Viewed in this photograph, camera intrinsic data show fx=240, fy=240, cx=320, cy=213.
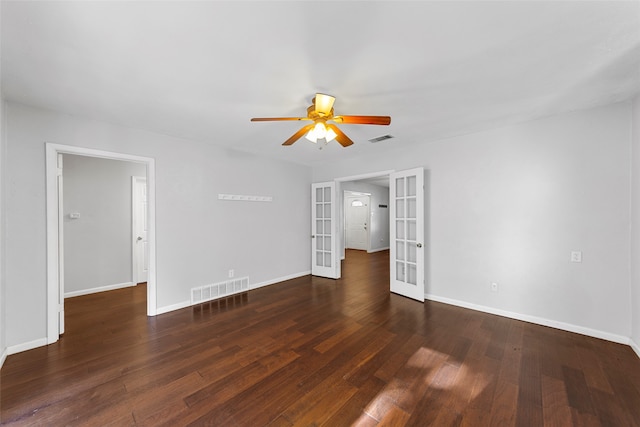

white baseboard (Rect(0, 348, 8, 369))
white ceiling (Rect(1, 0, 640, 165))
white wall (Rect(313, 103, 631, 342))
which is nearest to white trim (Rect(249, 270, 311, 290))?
white wall (Rect(313, 103, 631, 342))

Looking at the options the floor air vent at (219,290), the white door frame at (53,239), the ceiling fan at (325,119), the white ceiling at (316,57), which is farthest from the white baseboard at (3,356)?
the ceiling fan at (325,119)

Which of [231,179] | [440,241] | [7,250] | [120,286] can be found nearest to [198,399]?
[7,250]

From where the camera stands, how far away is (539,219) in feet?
9.70

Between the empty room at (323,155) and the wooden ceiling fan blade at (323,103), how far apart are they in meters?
0.07

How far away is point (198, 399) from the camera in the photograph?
5.82 ft

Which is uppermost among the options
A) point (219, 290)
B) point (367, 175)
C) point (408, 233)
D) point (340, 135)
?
point (340, 135)

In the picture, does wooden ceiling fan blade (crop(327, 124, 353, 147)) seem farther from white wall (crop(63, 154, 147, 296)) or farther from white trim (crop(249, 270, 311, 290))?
white wall (crop(63, 154, 147, 296))

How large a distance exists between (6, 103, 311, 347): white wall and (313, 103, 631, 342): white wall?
8.39 ft

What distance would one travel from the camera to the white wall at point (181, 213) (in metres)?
2.43

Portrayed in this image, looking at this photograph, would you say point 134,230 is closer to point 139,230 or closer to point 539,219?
point 139,230

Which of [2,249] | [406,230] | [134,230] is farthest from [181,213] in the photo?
[406,230]

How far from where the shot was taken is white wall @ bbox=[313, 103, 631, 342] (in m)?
2.55

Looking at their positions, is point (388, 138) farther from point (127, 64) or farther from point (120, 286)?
point (120, 286)

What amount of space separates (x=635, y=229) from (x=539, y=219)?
0.72 metres
